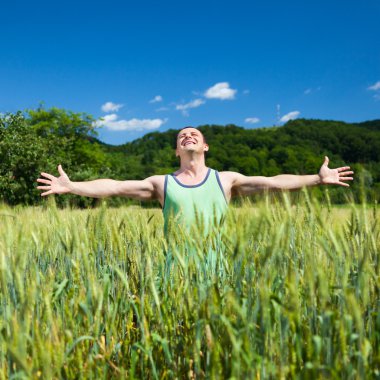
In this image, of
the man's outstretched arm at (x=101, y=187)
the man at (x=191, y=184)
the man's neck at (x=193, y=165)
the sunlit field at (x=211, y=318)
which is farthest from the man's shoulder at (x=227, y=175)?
the sunlit field at (x=211, y=318)

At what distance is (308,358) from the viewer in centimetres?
83

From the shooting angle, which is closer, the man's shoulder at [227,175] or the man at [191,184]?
the man at [191,184]

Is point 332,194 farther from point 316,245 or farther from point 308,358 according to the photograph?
point 308,358

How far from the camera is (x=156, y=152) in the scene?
49625 mm

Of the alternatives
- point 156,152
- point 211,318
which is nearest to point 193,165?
point 211,318

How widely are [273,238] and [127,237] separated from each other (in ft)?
3.08

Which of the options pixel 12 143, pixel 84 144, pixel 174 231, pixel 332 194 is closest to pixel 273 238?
pixel 174 231

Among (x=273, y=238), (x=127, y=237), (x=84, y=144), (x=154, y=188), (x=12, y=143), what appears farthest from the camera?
(x=84, y=144)

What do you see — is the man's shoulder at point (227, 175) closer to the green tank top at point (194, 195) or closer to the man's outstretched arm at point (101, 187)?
A: the green tank top at point (194, 195)

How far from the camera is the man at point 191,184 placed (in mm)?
2305

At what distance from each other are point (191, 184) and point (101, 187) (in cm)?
51

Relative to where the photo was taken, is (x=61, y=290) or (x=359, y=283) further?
(x=61, y=290)

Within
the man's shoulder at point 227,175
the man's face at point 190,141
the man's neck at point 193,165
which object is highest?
the man's face at point 190,141

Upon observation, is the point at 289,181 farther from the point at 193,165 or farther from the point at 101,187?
the point at 101,187
